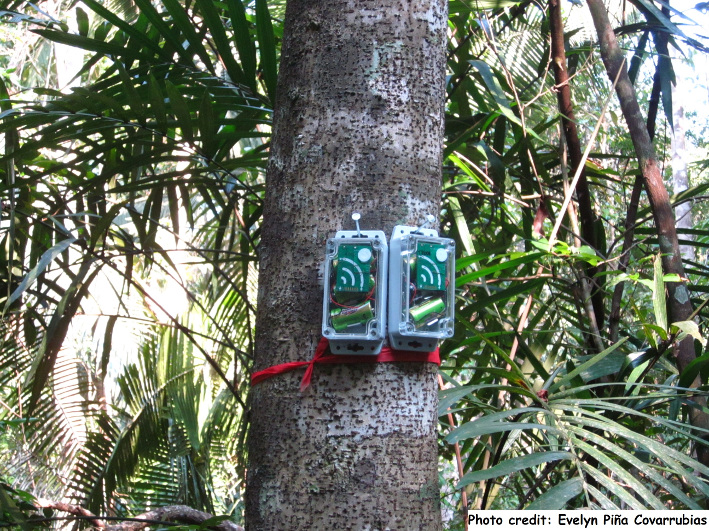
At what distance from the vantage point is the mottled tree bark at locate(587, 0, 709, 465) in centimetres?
116

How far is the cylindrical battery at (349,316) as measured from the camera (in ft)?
2.05

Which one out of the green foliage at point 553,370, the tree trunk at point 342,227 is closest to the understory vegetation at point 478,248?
the green foliage at point 553,370

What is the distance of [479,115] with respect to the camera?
5.10 feet

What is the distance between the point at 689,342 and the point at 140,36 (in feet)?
4.03

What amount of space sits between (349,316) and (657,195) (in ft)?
3.04

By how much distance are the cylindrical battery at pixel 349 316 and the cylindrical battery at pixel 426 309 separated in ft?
0.14

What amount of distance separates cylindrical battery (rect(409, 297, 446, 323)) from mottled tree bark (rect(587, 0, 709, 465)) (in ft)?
2.16

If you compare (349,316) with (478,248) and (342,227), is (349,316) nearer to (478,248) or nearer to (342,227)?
(342,227)

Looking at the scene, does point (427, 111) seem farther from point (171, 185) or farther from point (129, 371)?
point (129, 371)
